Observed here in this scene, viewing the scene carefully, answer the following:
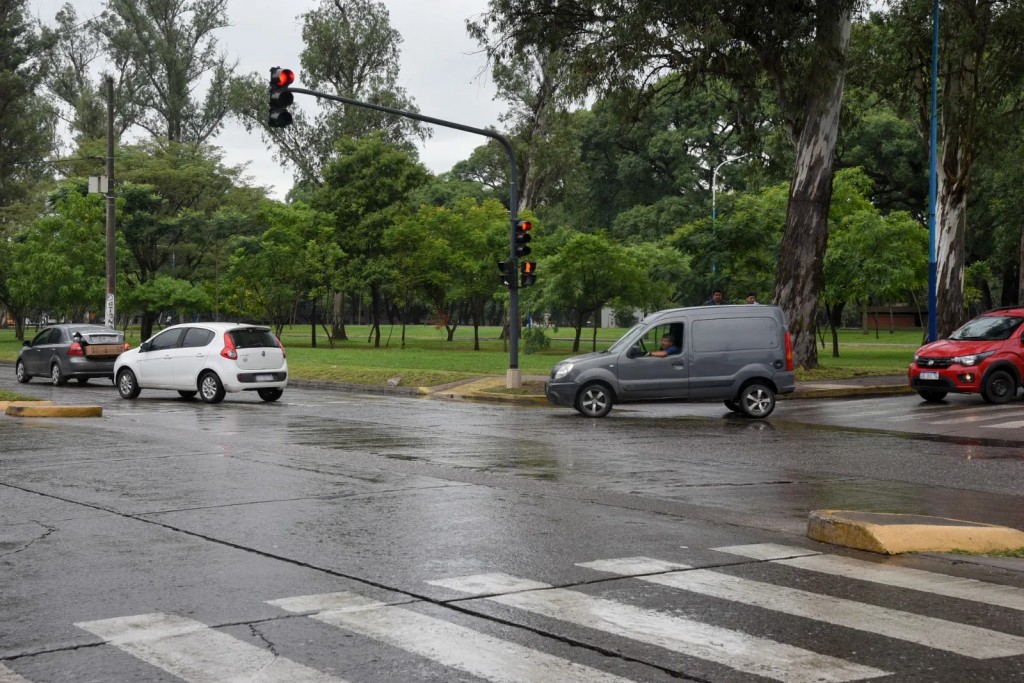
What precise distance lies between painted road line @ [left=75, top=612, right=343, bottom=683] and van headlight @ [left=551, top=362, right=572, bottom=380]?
14993 mm

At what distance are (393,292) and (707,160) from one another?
20115 millimetres

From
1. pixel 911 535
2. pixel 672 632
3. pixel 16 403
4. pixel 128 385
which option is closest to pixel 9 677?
pixel 672 632

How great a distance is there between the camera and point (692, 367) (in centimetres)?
2098

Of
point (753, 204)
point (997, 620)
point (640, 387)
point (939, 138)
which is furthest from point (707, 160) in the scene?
point (997, 620)

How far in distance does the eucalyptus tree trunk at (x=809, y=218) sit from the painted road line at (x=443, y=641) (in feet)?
83.2

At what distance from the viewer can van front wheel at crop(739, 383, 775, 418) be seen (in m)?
21.1

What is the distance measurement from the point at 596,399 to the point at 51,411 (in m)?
9.08

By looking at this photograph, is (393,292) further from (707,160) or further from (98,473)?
(98,473)

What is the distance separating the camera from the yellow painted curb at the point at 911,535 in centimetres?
834

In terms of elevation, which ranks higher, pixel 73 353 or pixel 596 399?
pixel 73 353

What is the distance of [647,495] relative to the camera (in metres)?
11.1

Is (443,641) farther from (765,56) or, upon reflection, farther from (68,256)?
(68,256)

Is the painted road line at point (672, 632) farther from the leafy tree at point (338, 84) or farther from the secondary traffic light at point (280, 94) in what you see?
the leafy tree at point (338, 84)

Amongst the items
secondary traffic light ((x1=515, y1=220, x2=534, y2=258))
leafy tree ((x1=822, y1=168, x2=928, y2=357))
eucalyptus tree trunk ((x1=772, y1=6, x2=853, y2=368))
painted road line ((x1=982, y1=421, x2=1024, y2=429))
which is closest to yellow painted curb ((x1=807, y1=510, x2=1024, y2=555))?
painted road line ((x1=982, y1=421, x2=1024, y2=429))
